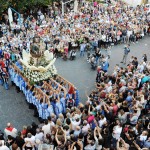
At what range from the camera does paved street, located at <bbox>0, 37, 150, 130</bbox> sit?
14.1 m

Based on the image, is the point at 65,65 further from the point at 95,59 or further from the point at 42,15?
the point at 42,15

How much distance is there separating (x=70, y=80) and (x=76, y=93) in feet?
11.0

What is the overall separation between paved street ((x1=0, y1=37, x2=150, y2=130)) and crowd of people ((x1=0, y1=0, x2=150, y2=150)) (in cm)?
48

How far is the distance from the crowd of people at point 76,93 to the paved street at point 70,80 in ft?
1.59

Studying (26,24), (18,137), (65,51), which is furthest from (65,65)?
(18,137)

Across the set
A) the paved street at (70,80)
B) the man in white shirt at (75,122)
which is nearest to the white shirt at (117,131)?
the man in white shirt at (75,122)

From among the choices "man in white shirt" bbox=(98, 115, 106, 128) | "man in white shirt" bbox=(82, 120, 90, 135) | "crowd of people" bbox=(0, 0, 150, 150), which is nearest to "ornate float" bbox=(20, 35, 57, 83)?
"crowd of people" bbox=(0, 0, 150, 150)

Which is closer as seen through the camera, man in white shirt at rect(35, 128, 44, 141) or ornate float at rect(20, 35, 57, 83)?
man in white shirt at rect(35, 128, 44, 141)

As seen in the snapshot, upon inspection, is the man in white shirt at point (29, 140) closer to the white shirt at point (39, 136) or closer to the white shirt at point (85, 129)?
the white shirt at point (39, 136)

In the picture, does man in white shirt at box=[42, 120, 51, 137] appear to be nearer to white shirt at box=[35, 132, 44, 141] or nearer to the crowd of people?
the crowd of people

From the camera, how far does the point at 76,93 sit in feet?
46.7

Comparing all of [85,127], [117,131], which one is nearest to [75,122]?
[85,127]

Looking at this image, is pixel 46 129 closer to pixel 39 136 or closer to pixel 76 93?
pixel 39 136

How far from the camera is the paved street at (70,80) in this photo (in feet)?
46.2
